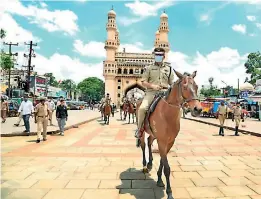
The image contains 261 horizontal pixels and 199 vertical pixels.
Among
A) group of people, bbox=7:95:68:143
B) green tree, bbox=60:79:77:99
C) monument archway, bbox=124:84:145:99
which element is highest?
green tree, bbox=60:79:77:99

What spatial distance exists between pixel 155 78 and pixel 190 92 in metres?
1.40

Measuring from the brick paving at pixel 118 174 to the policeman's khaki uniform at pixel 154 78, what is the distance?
4.32ft

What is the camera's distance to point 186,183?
4875mm

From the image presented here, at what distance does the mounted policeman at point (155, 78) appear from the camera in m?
5.27

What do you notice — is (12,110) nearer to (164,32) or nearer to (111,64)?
(111,64)

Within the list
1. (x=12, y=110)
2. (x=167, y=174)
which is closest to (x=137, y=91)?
(x=12, y=110)

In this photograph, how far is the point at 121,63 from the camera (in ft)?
270

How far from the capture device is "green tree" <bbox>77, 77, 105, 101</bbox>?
113812 millimetres

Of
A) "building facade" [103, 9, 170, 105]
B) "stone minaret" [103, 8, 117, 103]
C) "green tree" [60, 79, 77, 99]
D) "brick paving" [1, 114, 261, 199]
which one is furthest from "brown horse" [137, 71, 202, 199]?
"green tree" [60, 79, 77, 99]

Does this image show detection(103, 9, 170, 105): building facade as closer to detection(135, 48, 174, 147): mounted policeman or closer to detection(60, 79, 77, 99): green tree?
detection(60, 79, 77, 99): green tree

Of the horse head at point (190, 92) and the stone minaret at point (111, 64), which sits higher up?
the stone minaret at point (111, 64)

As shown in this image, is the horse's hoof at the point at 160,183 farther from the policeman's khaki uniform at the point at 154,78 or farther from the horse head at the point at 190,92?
the horse head at the point at 190,92

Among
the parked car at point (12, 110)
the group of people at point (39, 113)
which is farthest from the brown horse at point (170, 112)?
the parked car at point (12, 110)

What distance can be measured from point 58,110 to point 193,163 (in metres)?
7.61
